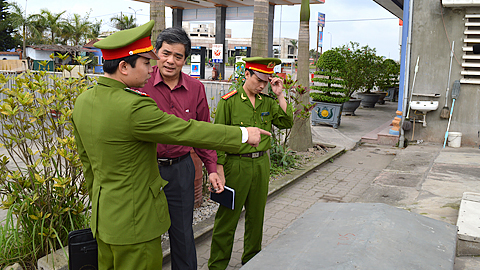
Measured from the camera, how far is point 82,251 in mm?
2504

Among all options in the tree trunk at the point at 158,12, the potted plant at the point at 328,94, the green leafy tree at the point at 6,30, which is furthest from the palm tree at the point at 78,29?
the tree trunk at the point at 158,12

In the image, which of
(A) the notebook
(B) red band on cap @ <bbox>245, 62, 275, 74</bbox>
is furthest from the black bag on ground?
(B) red band on cap @ <bbox>245, 62, 275, 74</bbox>

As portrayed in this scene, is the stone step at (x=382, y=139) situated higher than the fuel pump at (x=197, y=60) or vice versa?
the fuel pump at (x=197, y=60)

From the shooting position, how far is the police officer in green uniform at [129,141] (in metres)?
2.07

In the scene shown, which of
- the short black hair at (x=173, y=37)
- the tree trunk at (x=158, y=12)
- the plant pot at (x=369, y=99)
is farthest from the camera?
the plant pot at (x=369, y=99)

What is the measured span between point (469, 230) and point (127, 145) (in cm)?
296

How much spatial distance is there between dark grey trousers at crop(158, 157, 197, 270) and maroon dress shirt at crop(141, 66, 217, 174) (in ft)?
0.43

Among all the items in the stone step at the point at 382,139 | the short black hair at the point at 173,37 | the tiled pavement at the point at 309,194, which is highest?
the short black hair at the point at 173,37

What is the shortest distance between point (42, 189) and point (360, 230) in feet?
9.21

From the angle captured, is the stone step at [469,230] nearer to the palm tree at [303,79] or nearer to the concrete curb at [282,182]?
the concrete curb at [282,182]

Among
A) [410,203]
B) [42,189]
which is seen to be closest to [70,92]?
[42,189]

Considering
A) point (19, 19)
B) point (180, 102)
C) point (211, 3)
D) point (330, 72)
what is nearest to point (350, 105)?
point (330, 72)

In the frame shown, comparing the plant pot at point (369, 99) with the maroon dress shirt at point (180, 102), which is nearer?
the maroon dress shirt at point (180, 102)

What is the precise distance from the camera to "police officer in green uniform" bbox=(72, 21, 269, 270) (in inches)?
81.5
